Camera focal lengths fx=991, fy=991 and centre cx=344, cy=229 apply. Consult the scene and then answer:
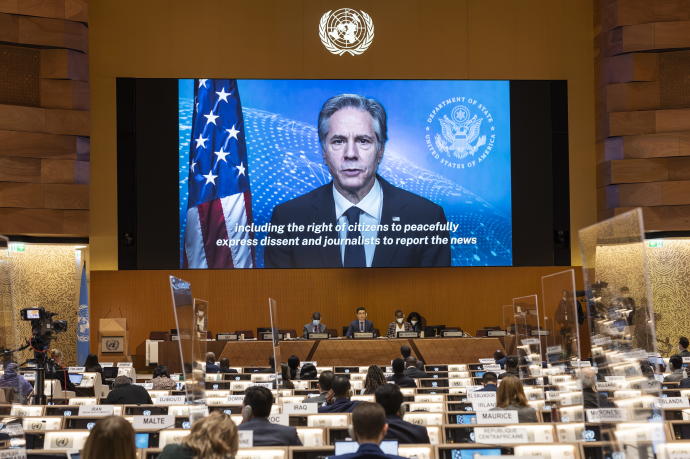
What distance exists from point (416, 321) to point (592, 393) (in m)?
13.1

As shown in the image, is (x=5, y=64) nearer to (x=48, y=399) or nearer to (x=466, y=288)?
(x=48, y=399)

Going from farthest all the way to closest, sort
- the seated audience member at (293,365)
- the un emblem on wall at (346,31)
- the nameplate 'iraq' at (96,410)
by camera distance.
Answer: the un emblem on wall at (346,31), the seated audience member at (293,365), the nameplate 'iraq' at (96,410)

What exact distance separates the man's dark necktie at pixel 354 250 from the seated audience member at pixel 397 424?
13367mm

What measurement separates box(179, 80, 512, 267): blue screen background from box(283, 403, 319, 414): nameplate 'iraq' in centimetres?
1183

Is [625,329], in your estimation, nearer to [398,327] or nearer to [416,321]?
[398,327]

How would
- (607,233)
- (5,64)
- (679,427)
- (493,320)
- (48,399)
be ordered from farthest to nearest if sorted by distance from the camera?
(493,320) < (5,64) < (48,399) < (679,427) < (607,233)

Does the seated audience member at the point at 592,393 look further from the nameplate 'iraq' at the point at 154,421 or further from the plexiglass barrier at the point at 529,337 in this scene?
the nameplate 'iraq' at the point at 154,421

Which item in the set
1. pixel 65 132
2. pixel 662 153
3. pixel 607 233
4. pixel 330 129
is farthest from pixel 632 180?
pixel 607 233

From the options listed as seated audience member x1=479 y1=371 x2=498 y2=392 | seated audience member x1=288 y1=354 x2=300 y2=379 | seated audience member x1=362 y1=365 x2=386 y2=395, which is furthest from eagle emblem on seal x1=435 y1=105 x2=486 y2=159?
seated audience member x1=362 y1=365 x2=386 y2=395

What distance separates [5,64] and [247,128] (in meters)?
4.70

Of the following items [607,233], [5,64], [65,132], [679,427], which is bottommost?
[679,427]

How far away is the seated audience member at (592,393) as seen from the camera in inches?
175

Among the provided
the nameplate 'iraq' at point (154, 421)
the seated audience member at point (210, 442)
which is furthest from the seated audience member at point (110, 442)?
the nameplate 'iraq' at point (154, 421)

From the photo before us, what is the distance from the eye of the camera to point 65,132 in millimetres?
18828
